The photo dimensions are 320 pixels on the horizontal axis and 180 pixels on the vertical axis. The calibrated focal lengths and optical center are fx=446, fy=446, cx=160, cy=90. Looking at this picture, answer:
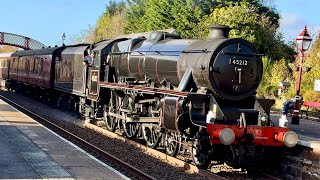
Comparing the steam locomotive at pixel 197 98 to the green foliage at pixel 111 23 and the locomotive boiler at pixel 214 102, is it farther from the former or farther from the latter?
the green foliage at pixel 111 23

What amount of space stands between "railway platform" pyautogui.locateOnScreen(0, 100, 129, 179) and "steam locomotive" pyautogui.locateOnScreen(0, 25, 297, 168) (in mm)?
2343

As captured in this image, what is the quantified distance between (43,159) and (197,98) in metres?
3.80

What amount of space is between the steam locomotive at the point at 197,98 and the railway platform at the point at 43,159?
2343 millimetres

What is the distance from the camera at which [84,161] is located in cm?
1016

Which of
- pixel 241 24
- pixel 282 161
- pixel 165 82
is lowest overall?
pixel 282 161

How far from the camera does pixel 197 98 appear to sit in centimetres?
1055

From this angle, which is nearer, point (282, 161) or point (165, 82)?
point (282, 161)

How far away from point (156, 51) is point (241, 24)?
2546cm

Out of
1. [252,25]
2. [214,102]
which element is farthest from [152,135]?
[252,25]

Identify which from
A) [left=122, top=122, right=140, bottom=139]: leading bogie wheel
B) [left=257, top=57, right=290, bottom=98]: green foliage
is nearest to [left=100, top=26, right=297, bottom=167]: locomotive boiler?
[left=122, top=122, right=140, bottom=139]: leading bogie wheel

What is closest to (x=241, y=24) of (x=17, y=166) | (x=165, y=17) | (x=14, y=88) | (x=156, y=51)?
(x=165, y=17)

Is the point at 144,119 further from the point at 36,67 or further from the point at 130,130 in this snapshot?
the point at 36,67

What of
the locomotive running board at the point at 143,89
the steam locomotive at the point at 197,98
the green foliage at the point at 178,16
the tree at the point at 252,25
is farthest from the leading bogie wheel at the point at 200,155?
the green foliage at the point at 178,16

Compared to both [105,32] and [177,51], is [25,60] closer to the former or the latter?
[177,51]
